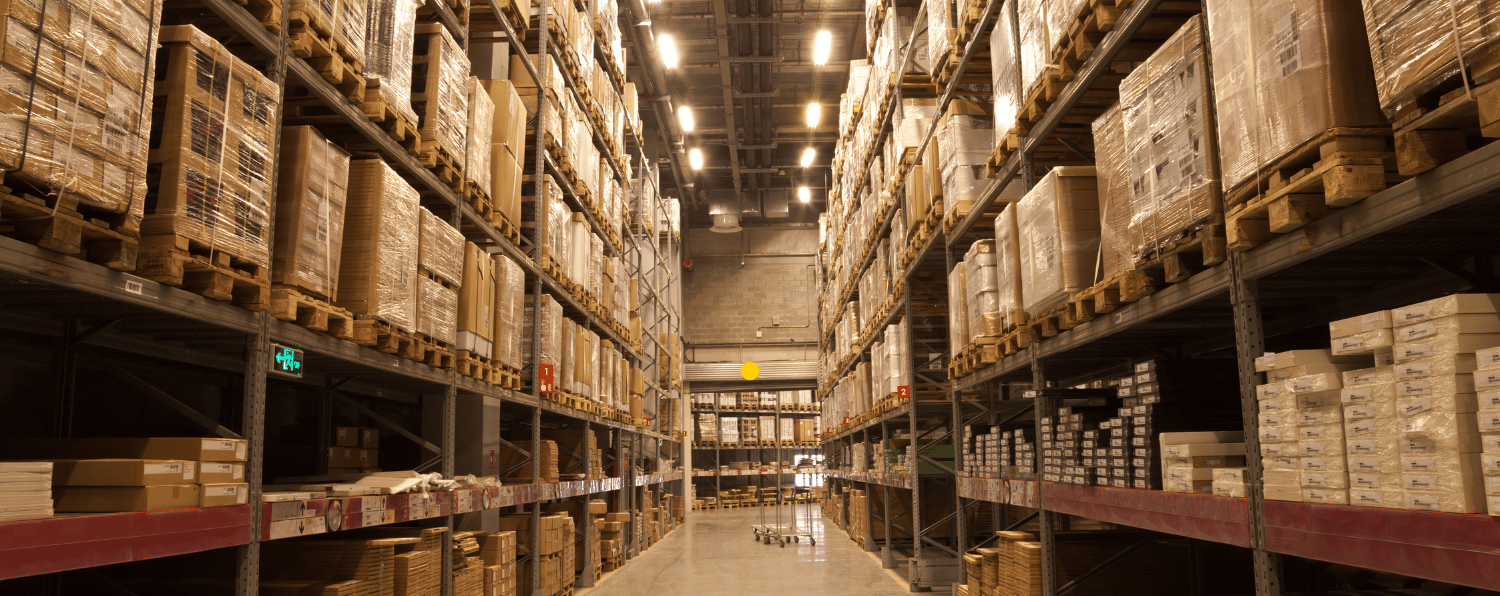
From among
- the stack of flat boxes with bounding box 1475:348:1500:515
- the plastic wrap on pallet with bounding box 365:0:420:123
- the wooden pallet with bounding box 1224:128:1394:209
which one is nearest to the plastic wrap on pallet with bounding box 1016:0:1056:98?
the wooden pallet with bounding box 1224:128:1394:209

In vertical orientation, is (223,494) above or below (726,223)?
below

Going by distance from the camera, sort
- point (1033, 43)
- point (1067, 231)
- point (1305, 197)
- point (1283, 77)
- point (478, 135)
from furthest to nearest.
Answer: point (478, 135)
point (1033, 43)
point (1067, 231)
point (1283, 77)
point (1305, 197)

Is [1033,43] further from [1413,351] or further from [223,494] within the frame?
[223,494]

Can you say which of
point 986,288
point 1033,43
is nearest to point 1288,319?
point 986,288

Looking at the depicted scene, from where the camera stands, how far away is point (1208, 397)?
4793 mm

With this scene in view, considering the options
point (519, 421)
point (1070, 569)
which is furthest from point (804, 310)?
point (1070, 569)

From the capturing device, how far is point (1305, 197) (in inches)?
121

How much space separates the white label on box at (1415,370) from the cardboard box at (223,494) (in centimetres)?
428

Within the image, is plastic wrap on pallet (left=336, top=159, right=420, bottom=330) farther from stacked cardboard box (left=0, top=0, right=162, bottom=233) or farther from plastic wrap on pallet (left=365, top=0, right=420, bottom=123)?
stacked cardboard box (left=0, top=0, right=162, bottom=233)

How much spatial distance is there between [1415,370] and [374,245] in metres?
4.83

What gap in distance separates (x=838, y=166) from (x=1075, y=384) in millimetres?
10711

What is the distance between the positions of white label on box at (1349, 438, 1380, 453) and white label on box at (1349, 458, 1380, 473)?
28mm

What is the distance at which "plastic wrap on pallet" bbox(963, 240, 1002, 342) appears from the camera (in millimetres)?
6867

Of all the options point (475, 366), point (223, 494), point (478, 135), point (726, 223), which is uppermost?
point (726, 223)
